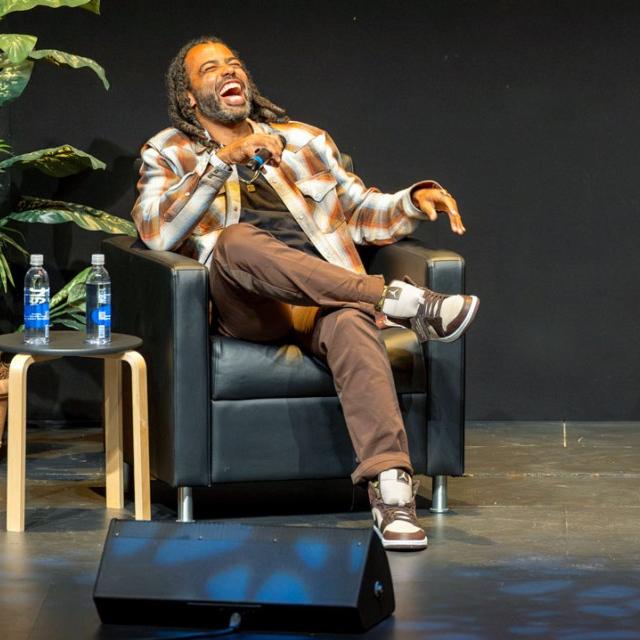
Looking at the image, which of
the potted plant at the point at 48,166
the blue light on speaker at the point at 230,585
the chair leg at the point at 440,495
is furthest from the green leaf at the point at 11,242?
the blue light on speaker at the point at 230,585

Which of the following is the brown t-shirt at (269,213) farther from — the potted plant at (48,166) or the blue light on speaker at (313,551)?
the blue light on speaker at (313,551)

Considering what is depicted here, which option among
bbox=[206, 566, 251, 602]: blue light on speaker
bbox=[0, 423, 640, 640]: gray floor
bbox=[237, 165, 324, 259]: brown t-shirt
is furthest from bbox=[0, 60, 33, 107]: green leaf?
bbox=[206, 566, 251, 602]: blue light on speaker

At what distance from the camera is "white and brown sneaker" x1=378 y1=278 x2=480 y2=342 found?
11.2 feet

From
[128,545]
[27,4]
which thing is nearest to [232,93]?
[27,4]

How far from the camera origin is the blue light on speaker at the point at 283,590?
258 cm

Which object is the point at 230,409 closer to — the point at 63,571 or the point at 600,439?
the point at 63,571

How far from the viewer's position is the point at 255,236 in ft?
11.4

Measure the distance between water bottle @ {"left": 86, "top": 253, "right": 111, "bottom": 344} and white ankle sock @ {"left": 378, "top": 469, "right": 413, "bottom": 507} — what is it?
76cm

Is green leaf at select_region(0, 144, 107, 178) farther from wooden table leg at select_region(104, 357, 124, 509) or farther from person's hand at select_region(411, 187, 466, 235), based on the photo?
person's hand at select_region(411, 187, 466, 235)

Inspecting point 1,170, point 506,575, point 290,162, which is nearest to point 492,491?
point 506,575

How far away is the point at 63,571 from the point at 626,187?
2579 millimetres

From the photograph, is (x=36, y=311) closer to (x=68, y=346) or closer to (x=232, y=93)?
(x=68, y=346)

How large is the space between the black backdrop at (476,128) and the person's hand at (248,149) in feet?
4.13

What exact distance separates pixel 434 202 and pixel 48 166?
129 centimetres
